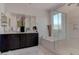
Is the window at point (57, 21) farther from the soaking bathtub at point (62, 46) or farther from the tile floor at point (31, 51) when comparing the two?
the tile floor at point (31, 51)

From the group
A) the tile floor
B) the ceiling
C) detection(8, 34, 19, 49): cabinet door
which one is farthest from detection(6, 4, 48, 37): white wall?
detection(8, 34, 19, 49): cabinet door

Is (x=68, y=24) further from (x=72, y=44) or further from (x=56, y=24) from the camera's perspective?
(x=72, y=44)

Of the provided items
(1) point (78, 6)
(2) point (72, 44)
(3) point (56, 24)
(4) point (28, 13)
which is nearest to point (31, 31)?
(4) point (28, 13)

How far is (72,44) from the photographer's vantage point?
177cm

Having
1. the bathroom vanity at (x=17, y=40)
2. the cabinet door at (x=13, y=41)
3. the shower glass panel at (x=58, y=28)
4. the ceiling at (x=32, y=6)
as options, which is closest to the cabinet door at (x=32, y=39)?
the bathroom vanity at (x=17, y=40)

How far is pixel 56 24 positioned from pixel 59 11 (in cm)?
19

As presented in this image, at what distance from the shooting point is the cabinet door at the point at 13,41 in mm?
1794

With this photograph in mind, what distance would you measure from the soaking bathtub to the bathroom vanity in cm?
14

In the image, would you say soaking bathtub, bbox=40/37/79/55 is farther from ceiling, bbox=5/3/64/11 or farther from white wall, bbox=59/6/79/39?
ceiling, bbox=5/3/64/11

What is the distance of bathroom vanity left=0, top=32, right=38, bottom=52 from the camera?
178 centimetres

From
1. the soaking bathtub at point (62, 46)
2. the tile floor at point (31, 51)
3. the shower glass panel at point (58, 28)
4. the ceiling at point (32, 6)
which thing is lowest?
the tile floor at point (31, 51)

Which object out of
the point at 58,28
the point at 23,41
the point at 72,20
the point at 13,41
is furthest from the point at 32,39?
the point at 72,20

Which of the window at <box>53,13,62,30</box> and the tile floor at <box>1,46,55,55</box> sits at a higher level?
the window at <box>53,13,62,30</box>

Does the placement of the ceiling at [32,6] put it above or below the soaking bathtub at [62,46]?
above
